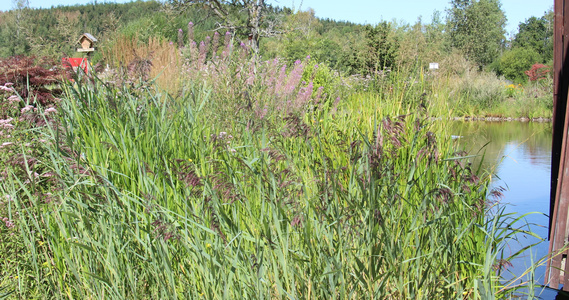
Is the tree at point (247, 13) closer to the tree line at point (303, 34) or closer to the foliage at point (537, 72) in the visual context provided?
the tree line at point (303, 34)

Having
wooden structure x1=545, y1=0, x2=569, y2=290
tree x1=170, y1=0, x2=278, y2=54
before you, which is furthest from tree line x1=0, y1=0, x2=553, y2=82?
wooden structure x1=545, y1=0, x2=569, y2=290

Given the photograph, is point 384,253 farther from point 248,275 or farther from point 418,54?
point 418,54

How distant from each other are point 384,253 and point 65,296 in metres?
1.32

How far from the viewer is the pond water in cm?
358

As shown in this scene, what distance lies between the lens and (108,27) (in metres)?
3.88

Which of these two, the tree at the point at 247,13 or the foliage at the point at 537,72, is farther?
the foliage at the point at 537,72

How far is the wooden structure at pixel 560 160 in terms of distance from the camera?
2727mm

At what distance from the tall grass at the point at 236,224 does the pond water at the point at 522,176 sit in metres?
0.92

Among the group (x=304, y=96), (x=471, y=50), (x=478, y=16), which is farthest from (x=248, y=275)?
(x=478, y=16)

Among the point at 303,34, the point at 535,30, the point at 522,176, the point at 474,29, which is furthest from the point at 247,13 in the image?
the point at 535,30

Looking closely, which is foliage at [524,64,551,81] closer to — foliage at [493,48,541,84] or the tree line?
the tree line

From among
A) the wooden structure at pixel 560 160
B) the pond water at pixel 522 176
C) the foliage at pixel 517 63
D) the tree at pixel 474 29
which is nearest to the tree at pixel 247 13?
the pond water at pixel 522 176

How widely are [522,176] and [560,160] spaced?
13.7 ft

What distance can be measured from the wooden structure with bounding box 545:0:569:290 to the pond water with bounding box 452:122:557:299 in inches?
4.0
